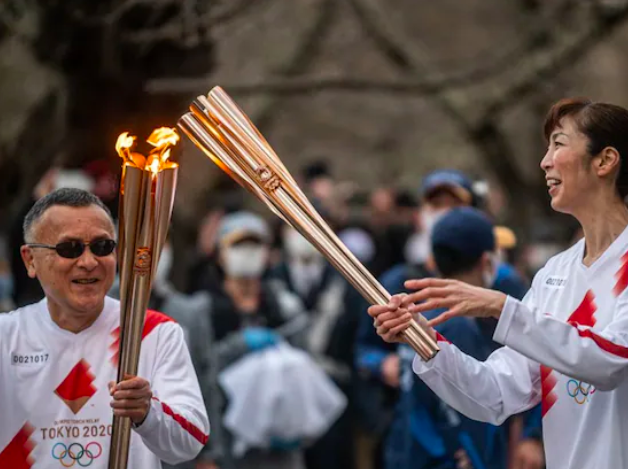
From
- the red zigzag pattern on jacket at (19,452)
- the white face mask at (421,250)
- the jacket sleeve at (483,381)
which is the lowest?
the jacket sleeve at (483,381)

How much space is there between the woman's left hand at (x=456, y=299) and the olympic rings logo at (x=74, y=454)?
111cm

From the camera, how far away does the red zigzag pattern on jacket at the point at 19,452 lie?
398 centimetres

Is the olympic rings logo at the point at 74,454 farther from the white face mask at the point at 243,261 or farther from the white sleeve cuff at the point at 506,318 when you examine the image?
the white face mask at the point at 243,261

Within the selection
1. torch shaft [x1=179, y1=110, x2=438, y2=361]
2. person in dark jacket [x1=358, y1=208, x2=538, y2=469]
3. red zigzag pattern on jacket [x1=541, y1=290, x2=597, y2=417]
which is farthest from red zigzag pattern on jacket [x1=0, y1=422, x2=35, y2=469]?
person in dark jacket [x1=358, y1=208, x2=538, y2=469]

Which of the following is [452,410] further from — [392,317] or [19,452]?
[19,452]

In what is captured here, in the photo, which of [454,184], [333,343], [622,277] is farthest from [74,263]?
[333,343]

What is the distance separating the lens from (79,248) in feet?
13.5

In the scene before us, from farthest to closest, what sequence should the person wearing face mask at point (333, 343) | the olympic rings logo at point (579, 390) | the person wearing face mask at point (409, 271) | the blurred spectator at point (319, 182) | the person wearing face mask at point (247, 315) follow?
the blurred spectator at point (319, 182)
the person wearing face mask at point (333, 343)
the person wearing face mask at point (247, 315)
the person wearing face mask at point (409, 271)
the olympic rings logo at point (579, 390)

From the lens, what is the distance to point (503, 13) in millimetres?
16609

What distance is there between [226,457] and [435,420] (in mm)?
2178

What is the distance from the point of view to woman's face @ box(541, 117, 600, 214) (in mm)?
3959

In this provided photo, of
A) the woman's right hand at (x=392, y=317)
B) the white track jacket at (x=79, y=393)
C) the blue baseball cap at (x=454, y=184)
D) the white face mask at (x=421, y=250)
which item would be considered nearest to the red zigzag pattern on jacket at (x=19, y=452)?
the white track jacket at (x=79, y=393)

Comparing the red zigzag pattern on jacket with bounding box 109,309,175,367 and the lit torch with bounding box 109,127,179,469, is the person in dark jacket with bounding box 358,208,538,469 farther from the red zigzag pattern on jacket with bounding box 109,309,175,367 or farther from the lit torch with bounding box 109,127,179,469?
the lit torch with bounding box 109,127,179,469

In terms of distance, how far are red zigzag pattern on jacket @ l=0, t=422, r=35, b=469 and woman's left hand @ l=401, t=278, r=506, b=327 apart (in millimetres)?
1272
